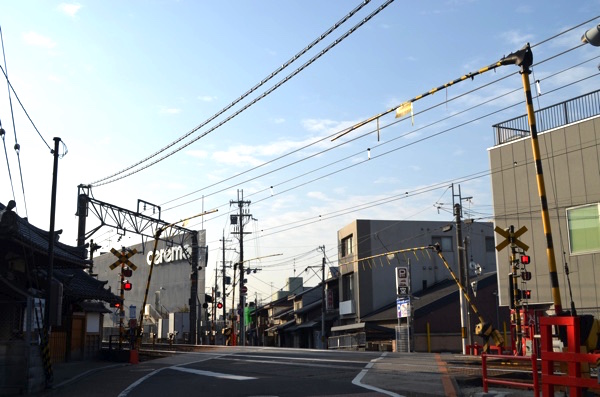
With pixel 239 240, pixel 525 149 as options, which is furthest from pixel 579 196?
pixel 239 240

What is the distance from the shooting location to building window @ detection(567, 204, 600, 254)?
27.4m

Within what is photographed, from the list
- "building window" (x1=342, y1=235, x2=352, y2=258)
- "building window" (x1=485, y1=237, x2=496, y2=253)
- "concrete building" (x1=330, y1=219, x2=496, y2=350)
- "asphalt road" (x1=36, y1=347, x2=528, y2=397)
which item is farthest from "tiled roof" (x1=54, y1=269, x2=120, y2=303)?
"building window" (x1=485, y1=237, x2=496, y2=253)

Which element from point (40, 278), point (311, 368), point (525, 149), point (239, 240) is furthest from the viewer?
point (239, 240)

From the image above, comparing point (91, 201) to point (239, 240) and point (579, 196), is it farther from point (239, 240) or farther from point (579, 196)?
point (579, 196)

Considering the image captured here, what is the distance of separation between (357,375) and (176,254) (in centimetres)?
6160

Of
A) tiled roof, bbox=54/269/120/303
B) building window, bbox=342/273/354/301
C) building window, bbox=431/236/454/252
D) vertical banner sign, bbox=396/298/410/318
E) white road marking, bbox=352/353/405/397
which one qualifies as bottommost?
white road marking, bbox=352/353/405/397

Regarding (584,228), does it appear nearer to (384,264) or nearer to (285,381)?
(285,381)

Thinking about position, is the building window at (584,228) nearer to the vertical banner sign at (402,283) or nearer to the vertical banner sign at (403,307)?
the vertical banner sign at (403,307)

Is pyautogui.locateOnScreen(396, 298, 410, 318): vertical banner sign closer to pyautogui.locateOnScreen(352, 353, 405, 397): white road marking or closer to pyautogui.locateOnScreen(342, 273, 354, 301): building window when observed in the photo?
pyautogui.locateOnScreen(342, 273, 354, 301): building window

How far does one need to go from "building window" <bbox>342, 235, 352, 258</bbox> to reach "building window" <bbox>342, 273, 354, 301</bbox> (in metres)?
1.96

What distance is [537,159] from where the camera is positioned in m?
10.8

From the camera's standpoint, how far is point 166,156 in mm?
26984

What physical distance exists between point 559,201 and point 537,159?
64.8 ft

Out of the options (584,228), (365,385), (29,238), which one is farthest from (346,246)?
(365,385)
